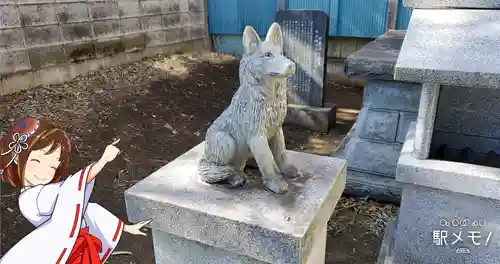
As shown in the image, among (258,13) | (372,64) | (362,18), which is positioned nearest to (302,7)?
(258,13)

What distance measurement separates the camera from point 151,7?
6344mm

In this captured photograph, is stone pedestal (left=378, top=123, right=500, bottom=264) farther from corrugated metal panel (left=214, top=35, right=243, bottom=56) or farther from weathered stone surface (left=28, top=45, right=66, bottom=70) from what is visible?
corrugated metal panel (left=214, top=35, right=243, bottom=56)

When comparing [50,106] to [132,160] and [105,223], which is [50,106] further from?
[105,223]

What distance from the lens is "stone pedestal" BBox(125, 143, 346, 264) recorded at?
4.73 ft

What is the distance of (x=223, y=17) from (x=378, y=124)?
5.49m

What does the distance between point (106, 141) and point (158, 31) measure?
3119 mm

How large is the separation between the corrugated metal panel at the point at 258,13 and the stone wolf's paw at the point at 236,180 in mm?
6127

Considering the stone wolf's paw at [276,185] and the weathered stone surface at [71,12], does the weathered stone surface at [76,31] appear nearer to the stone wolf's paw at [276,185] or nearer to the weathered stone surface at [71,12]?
the weathered stone surface at [71,12]

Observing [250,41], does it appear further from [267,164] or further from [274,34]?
[267,164]

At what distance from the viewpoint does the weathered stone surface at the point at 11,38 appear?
440 cm

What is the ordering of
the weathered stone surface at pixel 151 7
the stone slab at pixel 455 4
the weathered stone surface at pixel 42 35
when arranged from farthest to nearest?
the weathered stone surface at pixel 151 7 < the weathered stone surface at pixel 42 35 < the stone slab at pixel 455 4

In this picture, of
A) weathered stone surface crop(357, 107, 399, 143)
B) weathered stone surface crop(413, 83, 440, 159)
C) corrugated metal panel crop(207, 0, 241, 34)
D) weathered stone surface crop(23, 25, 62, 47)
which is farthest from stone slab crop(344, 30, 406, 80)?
corrugated metal panel crop(207, 0, 241, 34)

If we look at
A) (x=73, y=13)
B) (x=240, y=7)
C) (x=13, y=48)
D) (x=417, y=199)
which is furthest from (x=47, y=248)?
(x=240, y=7)

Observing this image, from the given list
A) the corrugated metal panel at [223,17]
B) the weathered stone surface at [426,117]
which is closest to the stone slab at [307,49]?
the corrugated metal panel at [223,17]
